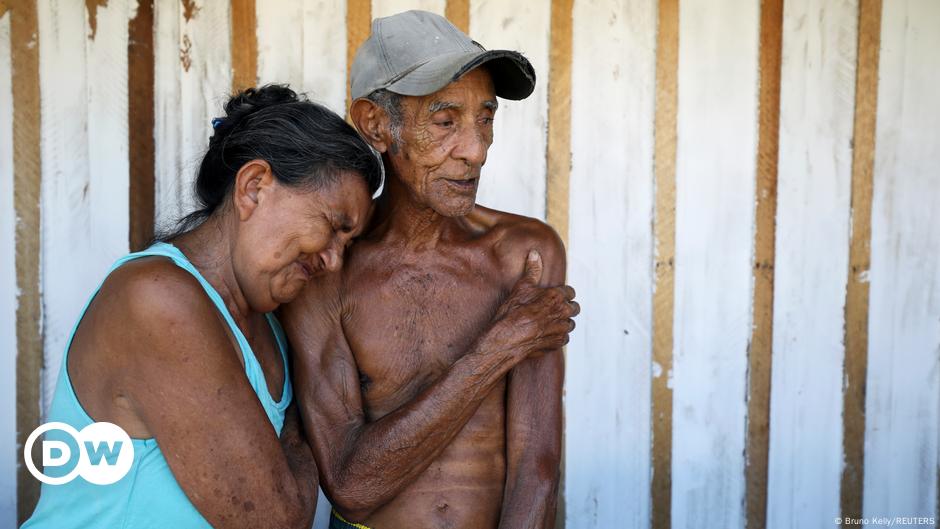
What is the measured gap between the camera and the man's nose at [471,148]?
2445 mm

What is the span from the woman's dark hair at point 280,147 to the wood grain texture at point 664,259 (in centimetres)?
161

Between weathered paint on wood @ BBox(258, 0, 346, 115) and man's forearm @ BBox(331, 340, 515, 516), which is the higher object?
weathered paint on wood @ BBox(258, 0, 346, 115)

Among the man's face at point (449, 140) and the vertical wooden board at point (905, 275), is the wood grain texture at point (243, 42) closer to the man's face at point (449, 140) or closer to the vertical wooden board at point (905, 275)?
the man's face at point (449, 140)

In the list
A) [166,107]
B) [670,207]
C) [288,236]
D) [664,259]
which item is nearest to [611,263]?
[664,259]

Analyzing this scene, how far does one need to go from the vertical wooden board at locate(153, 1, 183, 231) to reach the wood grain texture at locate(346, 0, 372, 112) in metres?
0.67

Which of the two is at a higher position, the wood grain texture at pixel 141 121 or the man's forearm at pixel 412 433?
the wood grain texture at pixel 141 121

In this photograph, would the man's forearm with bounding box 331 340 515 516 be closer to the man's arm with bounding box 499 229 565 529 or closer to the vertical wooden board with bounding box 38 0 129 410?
the man's arm with bounding box 499 229 565 529

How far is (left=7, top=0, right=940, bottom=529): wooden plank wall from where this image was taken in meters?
3.52

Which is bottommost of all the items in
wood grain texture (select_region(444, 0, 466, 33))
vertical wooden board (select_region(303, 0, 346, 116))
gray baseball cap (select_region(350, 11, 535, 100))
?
gray baseball cap (select_region(350, 11, 535, 100))

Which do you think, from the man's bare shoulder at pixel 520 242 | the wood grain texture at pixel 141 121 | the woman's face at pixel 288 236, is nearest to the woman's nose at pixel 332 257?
the woman's face at pixel 288 236

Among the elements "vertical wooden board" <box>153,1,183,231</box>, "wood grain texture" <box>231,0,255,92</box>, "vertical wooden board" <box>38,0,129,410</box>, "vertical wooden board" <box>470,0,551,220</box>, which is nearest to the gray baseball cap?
"vertical wooden board" <box>470,0,551,220</box>

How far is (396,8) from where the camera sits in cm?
360

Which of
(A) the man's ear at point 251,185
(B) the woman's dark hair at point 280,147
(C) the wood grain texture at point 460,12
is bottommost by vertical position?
(A) the man's ear at point 251,185

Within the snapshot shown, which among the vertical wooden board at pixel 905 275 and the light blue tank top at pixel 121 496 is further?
the vertical wooden board at pixel 905 275
